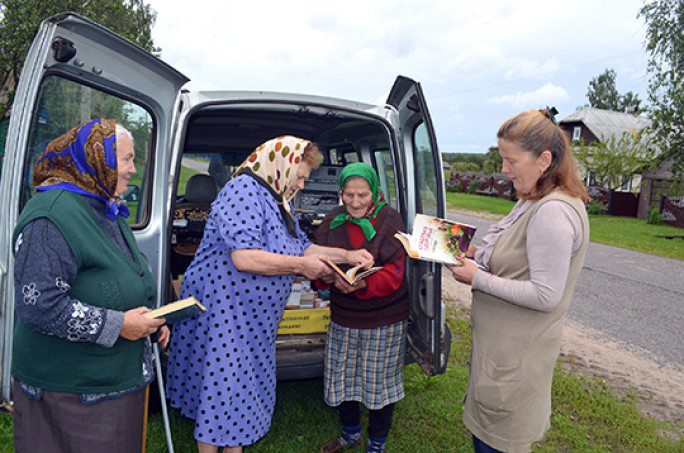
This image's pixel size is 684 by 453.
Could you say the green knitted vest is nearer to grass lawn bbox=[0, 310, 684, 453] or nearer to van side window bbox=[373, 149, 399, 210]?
grass lawn bbox=[0, 310, 684, 453]

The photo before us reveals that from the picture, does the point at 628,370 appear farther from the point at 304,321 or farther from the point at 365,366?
the point at 304,321

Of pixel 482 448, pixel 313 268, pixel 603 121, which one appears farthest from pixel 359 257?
pixel 603 121

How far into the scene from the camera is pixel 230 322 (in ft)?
7.44

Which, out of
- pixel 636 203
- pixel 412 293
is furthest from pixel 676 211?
pixel 412 293

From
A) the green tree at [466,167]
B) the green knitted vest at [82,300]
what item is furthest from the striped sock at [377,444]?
the green tree at [466,167]

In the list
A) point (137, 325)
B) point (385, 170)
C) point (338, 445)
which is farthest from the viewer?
point (385, 170)

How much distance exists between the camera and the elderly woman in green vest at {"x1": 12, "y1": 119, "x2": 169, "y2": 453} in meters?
1.59

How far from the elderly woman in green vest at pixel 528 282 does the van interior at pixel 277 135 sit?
1358 millimetres

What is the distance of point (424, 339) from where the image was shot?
3020mm

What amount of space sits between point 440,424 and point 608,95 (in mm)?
66922

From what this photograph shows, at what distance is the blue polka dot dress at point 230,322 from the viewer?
2.24m

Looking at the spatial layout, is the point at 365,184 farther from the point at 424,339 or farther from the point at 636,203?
the point at 636,203

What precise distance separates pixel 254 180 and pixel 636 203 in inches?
1152

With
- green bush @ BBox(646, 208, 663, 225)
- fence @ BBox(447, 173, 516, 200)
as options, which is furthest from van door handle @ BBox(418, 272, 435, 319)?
fence @ BBox(447, 173, 516, 200)
